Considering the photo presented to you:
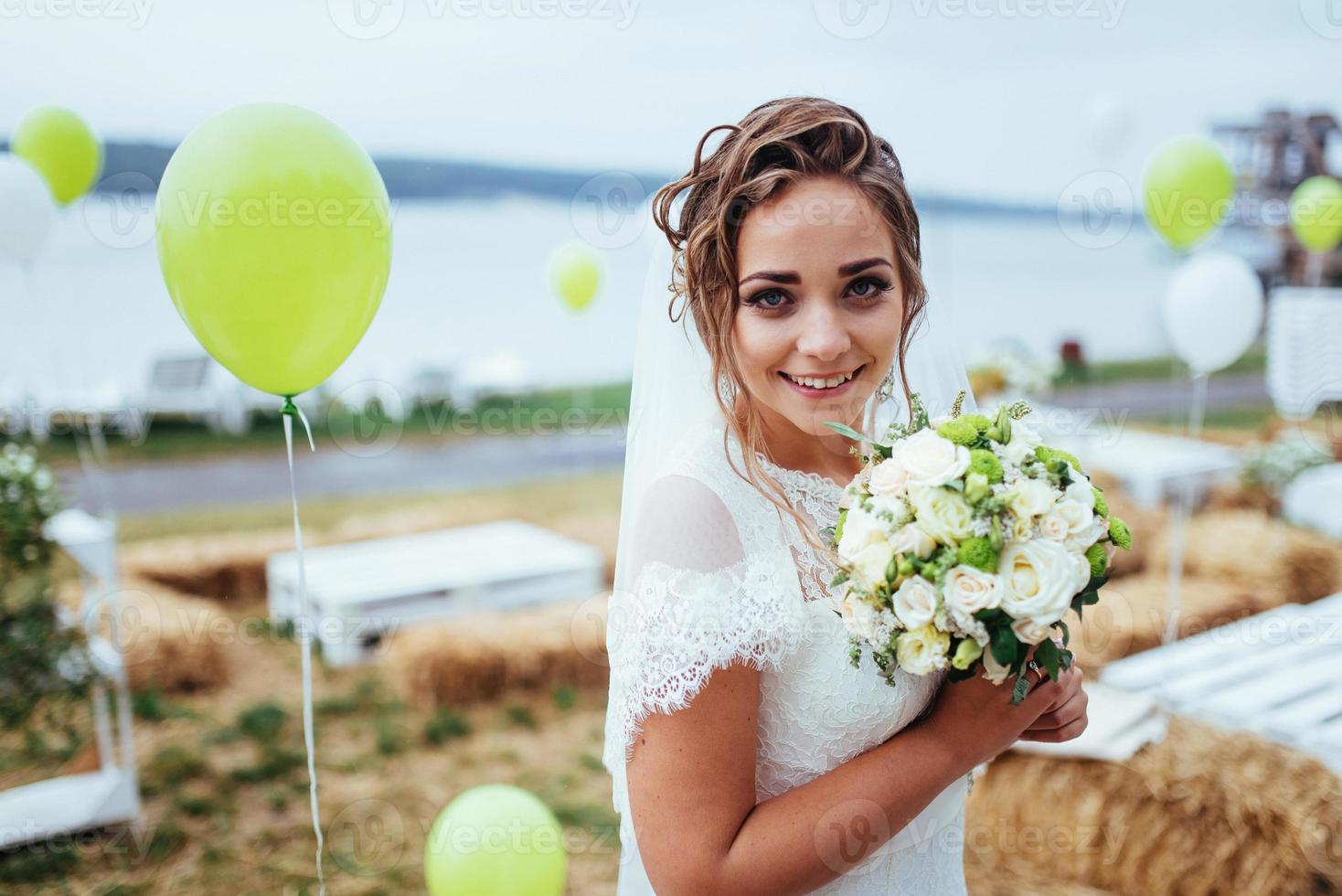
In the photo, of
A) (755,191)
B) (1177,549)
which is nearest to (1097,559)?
(755,191)

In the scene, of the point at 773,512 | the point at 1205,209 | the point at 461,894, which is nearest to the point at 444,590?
the point at 461,894

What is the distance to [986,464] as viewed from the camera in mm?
1385

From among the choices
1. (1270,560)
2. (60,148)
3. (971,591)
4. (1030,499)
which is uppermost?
(60,148)

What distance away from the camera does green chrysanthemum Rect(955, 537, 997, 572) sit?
1.33m

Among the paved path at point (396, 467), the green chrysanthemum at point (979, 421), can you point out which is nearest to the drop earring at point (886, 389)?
the green chrysanthemum at point (979, 421)

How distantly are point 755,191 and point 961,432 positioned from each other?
0.52 meters

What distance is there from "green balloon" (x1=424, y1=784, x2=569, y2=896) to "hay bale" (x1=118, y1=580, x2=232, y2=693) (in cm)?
374

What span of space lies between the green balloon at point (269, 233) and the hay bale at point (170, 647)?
13.0 ft

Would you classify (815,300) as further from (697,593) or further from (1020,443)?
(697,593)

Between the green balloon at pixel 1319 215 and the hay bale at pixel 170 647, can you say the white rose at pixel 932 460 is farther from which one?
the green balloon at pixel 1319 215

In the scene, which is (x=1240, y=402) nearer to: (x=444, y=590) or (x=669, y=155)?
(x=444, y=590)

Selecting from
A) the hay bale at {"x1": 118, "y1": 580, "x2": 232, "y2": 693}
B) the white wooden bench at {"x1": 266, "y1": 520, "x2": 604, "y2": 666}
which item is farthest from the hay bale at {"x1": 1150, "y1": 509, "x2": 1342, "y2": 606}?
the hay bale at {"x1": 118, "y1": 580, "x2": 232, "y2": 693}

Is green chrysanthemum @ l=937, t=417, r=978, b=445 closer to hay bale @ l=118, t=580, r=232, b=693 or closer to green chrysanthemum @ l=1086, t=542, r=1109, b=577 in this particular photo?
green chrysanthemum @ l=1086, t=542, r=1109, b=577

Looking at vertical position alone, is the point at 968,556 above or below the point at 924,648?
above
